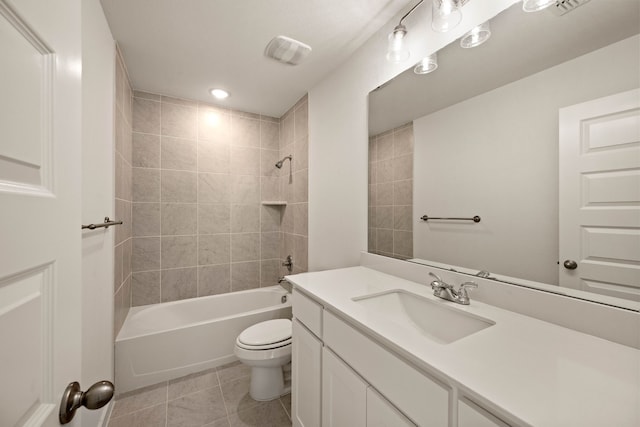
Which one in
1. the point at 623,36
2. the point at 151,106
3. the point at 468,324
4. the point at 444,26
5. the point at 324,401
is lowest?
the point at 324,401

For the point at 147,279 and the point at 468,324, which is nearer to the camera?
the point at 468,324

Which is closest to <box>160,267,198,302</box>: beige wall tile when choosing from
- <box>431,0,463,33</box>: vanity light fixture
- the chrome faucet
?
the chrome faucet

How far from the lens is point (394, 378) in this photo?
0.71 meters

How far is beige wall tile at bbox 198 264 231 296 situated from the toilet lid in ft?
2.97

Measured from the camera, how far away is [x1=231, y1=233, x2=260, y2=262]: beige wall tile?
8.75 feet

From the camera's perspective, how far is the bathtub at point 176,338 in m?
1.77

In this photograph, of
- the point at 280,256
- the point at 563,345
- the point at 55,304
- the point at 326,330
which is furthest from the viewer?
the point at 280,256

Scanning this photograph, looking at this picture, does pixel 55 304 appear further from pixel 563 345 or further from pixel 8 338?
pixel 563 345

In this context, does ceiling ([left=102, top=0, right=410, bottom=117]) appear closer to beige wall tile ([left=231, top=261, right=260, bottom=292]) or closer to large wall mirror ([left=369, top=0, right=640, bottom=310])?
large wall mirror ([left=369, top=0, right=640, bottom=310])

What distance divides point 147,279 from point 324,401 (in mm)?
2028

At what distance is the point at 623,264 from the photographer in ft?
2.35

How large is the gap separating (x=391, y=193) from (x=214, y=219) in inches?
73.4

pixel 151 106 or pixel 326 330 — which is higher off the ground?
pixel 151 106

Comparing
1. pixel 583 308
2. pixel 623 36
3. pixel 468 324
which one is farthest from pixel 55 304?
pixel 623 36
